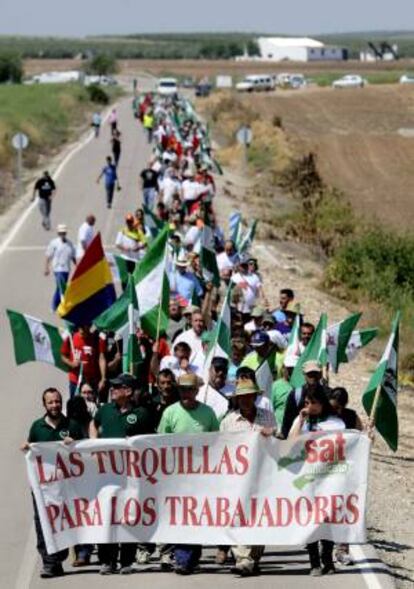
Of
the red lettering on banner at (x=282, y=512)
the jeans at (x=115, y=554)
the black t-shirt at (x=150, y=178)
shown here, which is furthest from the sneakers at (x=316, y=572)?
the black t-shirt at (x=150, y=178)

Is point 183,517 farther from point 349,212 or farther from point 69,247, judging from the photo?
point 349,212

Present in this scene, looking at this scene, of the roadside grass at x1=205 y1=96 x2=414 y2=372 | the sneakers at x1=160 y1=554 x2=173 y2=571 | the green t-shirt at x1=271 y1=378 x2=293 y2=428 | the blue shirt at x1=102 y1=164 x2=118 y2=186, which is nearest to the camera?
the sneakers at x1=160 y1=554 x2=173 y2=571

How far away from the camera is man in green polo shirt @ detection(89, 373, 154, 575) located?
36.9 ft

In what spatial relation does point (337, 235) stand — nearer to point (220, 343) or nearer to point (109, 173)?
point (109, 173)

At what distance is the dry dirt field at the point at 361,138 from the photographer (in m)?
50.3

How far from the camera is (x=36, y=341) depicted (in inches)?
624

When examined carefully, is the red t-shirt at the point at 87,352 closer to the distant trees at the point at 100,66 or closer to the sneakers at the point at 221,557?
the sneakers at the point at 221,557

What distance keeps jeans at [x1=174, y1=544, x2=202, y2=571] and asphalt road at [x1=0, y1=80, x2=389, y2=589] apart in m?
0.10

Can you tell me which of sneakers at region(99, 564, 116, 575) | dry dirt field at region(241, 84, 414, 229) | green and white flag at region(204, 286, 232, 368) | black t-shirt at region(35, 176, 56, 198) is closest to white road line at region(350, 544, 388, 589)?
sneakers at region(99, 564, 116, 575)

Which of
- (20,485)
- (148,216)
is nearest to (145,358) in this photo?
(20,485)

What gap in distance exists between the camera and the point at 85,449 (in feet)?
36.5

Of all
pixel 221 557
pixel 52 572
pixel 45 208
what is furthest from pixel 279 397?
pixel 45 208

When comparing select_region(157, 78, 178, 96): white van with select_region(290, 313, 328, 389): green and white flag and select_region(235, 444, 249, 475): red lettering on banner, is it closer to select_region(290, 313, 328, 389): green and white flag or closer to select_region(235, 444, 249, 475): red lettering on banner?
select_region(290, 313, 328, 389): green and white flag

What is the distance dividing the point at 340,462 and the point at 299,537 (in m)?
0.57
